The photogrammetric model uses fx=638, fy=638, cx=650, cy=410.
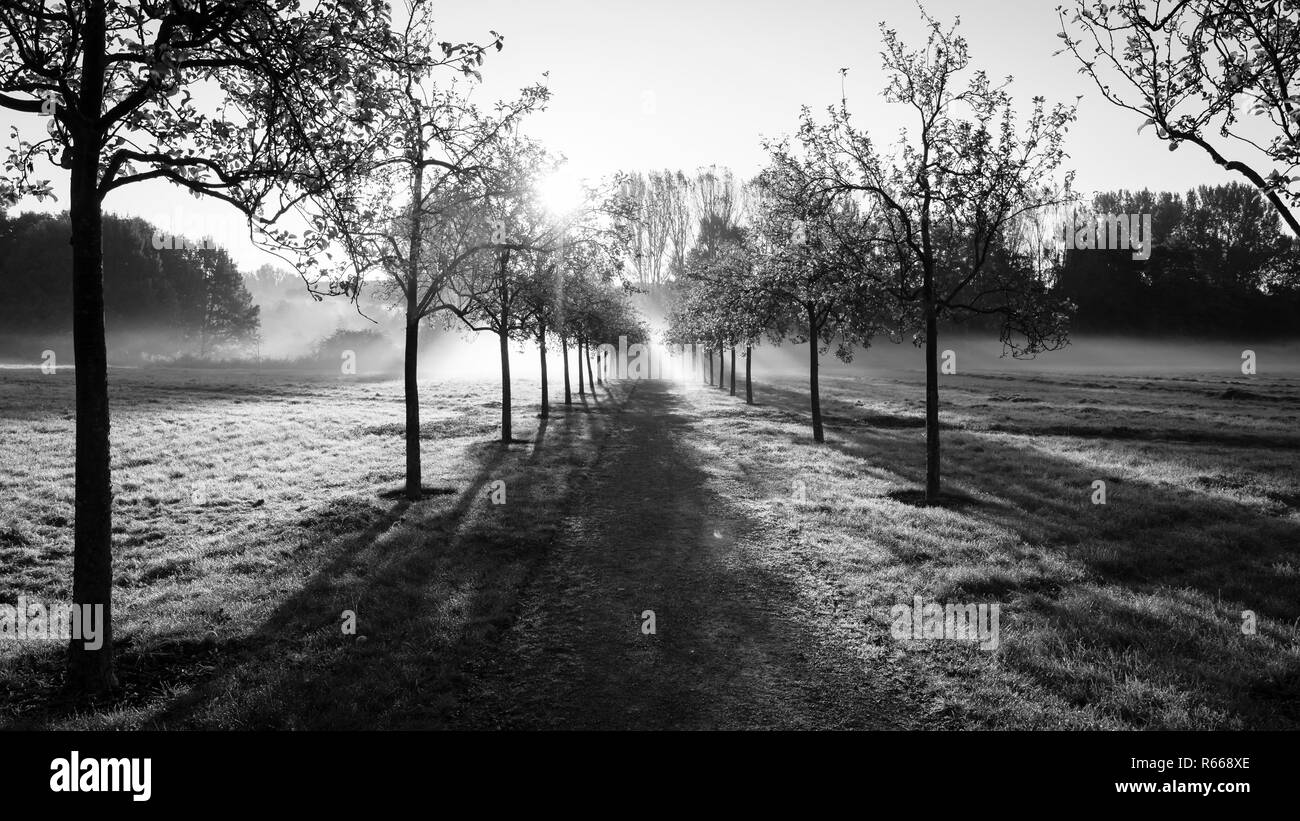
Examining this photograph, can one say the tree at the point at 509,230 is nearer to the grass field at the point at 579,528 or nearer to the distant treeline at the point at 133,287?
the grass field at the point at 579,528

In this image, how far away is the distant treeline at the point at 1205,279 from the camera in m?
88.7

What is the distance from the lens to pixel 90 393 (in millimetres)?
6438

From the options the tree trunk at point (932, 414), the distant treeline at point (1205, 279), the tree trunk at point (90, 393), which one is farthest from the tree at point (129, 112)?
the distant treeline at point (1205, 279)

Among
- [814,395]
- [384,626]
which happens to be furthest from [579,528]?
[814,395]

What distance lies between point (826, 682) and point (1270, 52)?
9.01 m

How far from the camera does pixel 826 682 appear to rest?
686cm

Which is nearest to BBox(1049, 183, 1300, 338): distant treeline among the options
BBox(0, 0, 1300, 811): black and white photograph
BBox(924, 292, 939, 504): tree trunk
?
BBox(0, 0, 1300, 811): black and white photograph

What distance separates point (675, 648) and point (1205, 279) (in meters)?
116

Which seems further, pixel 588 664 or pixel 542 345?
pixel 542 345

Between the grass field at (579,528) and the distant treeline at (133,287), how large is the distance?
6930cm
